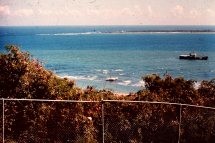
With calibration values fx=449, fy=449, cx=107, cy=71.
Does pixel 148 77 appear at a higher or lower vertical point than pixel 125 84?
higher

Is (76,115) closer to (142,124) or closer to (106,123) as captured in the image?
(106,123)

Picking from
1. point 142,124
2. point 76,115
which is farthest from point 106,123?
point 76,115

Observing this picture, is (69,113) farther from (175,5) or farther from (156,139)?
(175,5)

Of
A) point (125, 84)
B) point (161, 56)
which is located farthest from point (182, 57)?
point (125, 84)

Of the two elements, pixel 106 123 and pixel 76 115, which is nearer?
pixel 106 123
